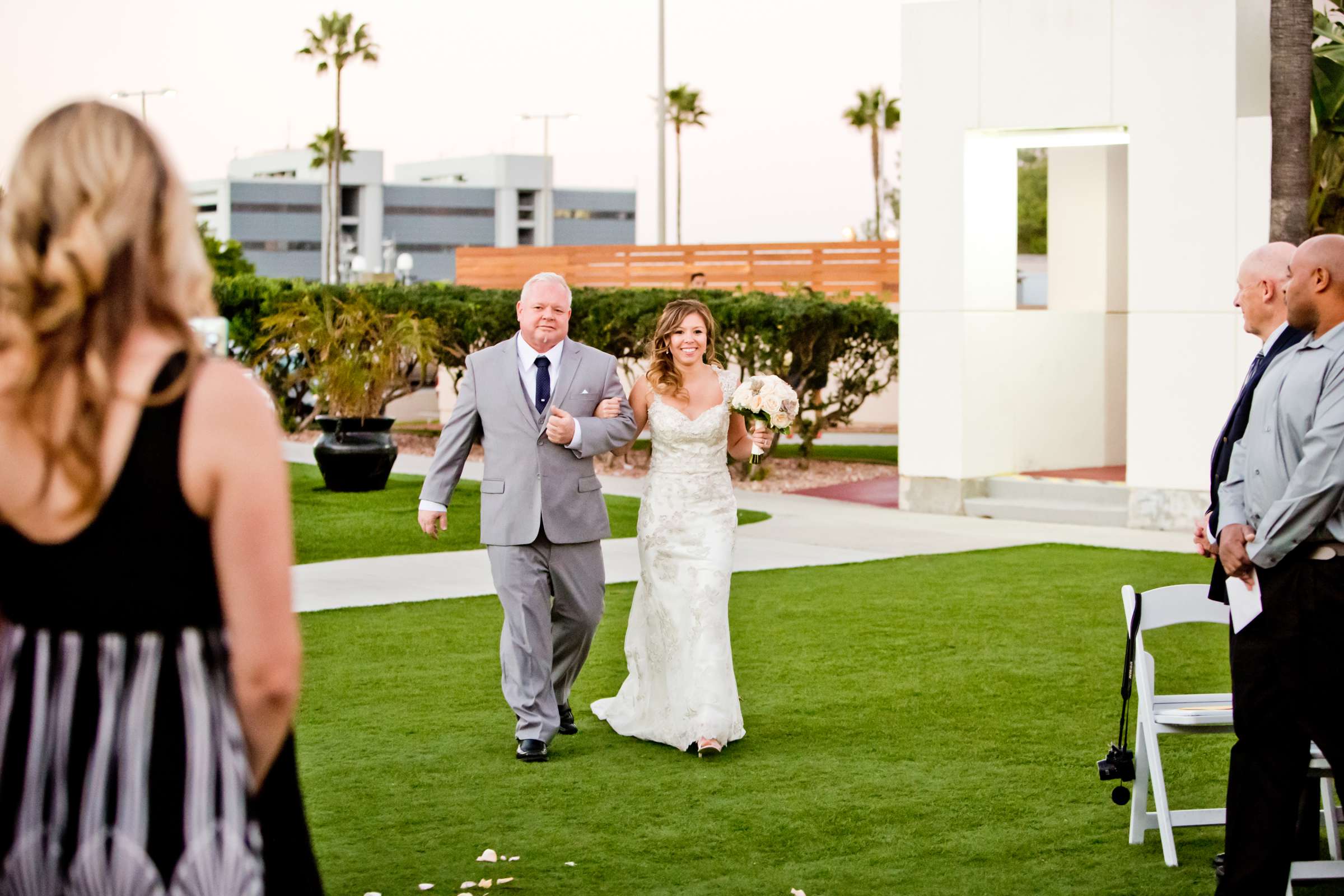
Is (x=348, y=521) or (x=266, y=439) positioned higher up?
(x=266, y=439)

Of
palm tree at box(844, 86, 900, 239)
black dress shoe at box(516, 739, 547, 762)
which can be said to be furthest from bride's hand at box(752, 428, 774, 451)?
palm tree at box(844, 86, 900, 239)

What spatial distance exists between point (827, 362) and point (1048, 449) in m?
3.71

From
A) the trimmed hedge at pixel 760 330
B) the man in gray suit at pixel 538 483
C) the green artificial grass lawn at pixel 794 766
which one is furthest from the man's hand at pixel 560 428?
the trimmed hedge at pixel 760 330

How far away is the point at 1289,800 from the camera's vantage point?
499cm

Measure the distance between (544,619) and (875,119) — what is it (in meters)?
70.6

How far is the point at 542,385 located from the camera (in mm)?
7973

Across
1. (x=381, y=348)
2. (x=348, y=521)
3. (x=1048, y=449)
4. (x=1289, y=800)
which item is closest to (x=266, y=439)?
(x=1289, y=800)

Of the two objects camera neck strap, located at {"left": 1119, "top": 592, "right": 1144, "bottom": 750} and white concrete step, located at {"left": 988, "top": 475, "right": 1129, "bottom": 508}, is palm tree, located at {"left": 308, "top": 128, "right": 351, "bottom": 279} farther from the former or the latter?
camera neck strap, located at {"left": 1119, "top": 592, "right": 1144, "bottom": 750}

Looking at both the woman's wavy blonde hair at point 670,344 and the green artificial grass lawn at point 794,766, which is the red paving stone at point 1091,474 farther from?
the woman's wavy blonde hair at point 670,344

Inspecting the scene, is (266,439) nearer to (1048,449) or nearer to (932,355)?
(932,355)

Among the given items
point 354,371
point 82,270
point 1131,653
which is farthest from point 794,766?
point 354,371

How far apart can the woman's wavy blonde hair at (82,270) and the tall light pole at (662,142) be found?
39.7 m

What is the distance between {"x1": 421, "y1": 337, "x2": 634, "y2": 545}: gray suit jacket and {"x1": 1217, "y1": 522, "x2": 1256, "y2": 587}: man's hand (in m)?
3.29

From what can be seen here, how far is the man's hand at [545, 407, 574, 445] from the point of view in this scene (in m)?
7.73
